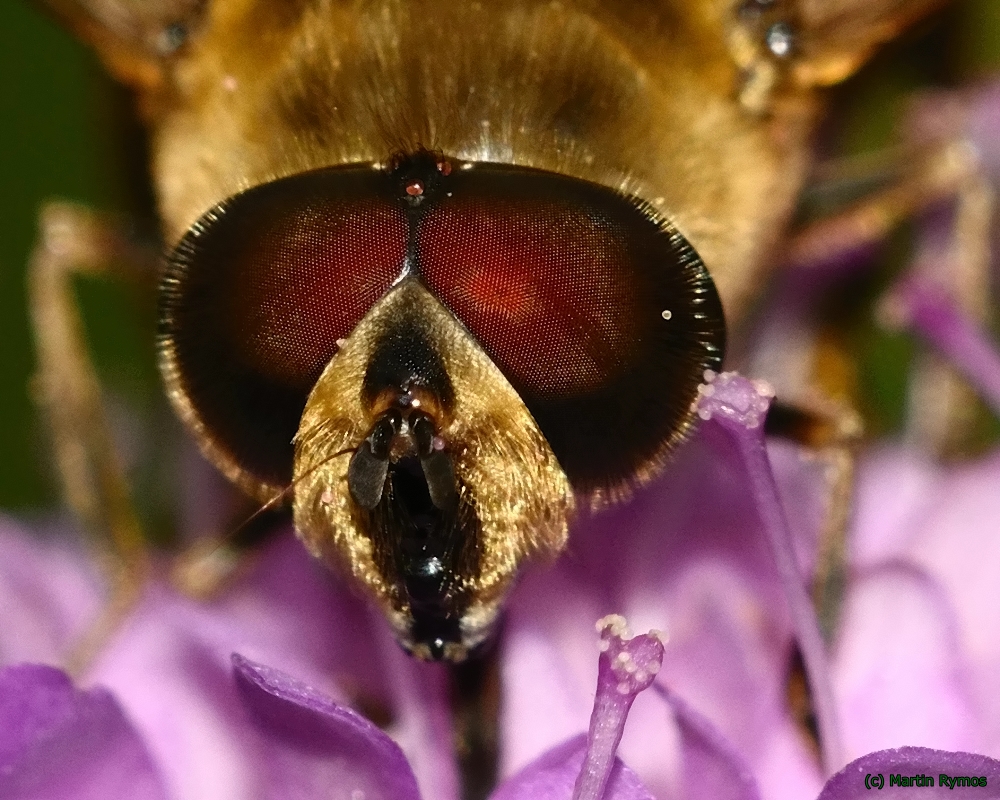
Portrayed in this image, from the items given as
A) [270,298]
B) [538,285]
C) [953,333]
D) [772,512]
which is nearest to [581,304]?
[538,285]

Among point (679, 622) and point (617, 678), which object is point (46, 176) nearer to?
point (679, 622)

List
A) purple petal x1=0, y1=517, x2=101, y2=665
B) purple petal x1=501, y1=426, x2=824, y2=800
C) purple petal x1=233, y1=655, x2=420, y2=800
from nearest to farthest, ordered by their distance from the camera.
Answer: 1. purple petal x1=233, y1=655, x2=420, y2=800
2. purple petal x1=501, y1=426, x2=824, y2=800
3. purple petal x1=0, y1=517, x2=101, y2=665

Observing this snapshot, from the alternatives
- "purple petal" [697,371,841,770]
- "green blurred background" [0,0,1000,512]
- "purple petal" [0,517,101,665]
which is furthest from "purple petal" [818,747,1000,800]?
"green blurred background" [0,0,1000,512]

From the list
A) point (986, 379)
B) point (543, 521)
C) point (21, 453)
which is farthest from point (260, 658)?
point (21, 453)

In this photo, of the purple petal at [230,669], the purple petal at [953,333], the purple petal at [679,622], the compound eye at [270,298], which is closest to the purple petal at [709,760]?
the purple petal at [679,622]

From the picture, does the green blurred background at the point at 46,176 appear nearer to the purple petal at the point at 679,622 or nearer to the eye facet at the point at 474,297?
the purple petal at the point at 679,622

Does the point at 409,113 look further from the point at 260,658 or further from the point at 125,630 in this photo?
the point at 125,630

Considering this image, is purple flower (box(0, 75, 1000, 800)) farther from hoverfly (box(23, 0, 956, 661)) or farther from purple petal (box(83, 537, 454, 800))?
hoverfly (box(23, 0, 956, 661))
